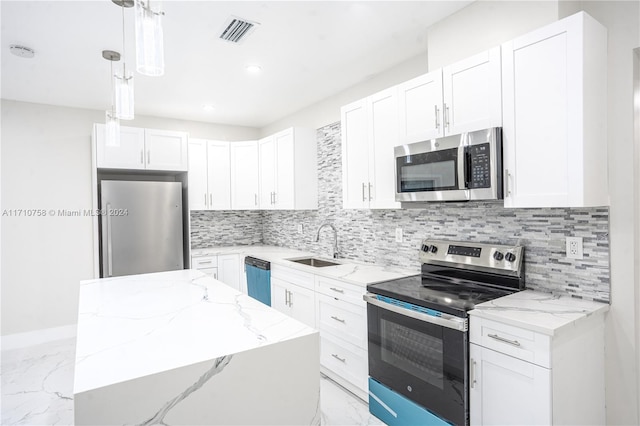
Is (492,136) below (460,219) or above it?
above

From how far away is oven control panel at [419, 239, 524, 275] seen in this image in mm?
2115

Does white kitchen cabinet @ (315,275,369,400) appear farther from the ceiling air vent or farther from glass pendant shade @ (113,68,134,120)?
the ceiling air vent

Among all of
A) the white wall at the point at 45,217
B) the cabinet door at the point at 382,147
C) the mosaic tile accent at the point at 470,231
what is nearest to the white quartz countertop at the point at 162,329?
the cabinet door at the point at 382,147

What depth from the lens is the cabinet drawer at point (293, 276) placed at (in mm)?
3154

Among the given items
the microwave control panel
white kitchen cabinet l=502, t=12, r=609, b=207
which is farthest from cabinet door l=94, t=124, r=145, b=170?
white kitchen cabinet l=502, t=12, r=609, b=207

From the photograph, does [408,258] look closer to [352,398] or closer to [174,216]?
[352,398]

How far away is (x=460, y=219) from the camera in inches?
99.3

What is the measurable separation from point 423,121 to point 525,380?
1.56 meters

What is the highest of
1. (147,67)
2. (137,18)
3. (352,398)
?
(137,18)

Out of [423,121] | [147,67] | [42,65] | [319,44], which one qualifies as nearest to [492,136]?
[423,121]

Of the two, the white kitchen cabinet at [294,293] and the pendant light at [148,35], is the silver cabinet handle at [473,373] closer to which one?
the white kitchen cabinet at [294,293]

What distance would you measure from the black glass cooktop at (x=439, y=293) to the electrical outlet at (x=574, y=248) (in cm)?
37

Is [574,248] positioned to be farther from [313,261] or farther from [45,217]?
[45,217]

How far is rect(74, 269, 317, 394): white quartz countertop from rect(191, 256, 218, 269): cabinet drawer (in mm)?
2114
